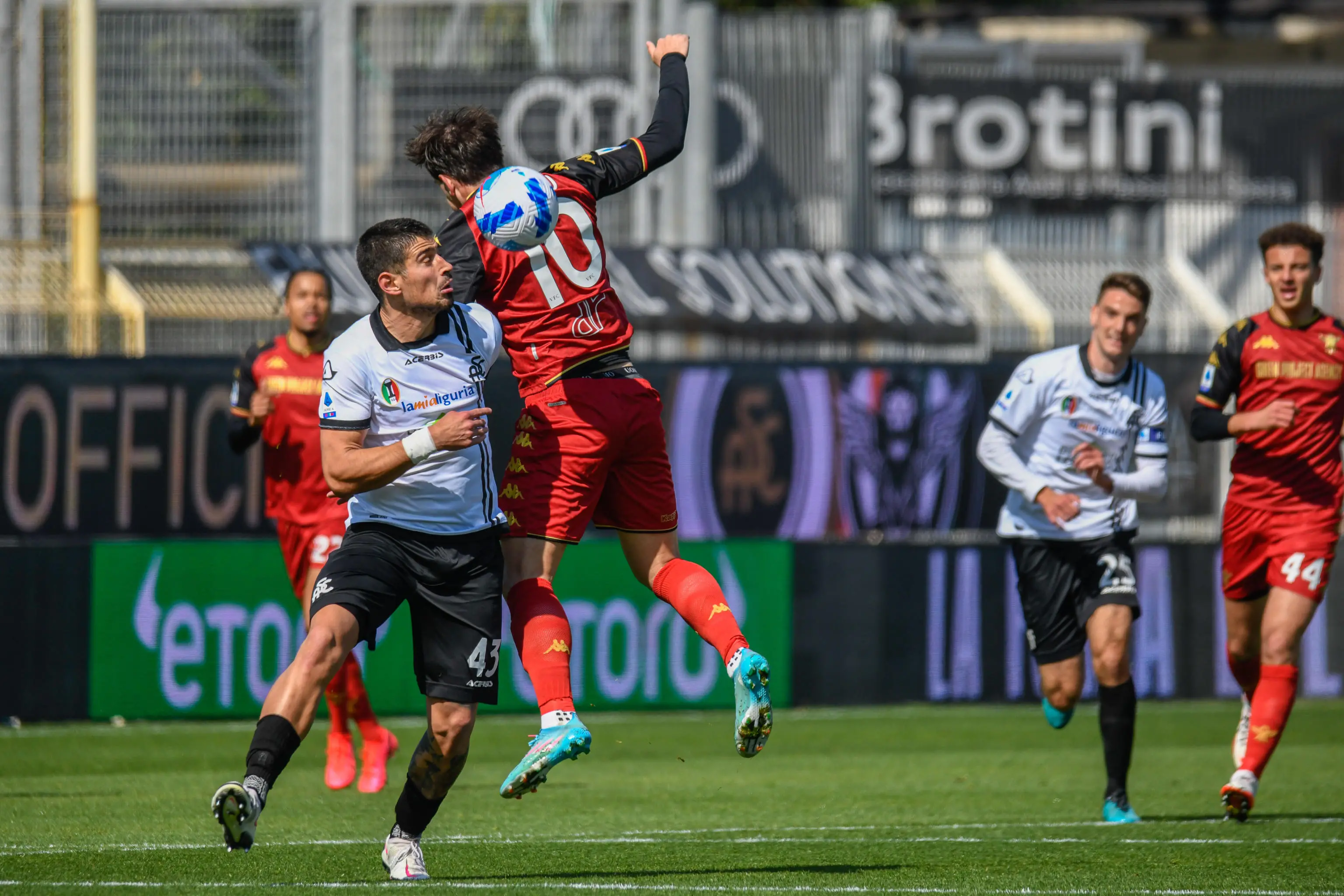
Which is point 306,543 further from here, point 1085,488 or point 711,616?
point 1085,488

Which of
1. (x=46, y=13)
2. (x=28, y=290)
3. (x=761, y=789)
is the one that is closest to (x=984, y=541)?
(x=761, y=789)

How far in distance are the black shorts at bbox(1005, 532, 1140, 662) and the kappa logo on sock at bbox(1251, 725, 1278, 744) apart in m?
0.69

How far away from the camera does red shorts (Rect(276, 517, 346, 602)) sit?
9016 mm

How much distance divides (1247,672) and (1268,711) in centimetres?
74

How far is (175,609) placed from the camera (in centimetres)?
1202

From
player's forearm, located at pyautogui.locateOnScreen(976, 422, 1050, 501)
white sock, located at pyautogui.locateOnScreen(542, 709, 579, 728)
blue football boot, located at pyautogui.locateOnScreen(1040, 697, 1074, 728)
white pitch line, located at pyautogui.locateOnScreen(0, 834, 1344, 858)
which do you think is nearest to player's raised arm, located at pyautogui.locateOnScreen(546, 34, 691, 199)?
white sock, located at pyautogui.locateOnScreen(542, 709, 579, 728)

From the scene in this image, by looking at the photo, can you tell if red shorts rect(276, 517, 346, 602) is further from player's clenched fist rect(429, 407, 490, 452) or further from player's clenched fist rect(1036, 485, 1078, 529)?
player's clenched fist rect(429, 407, 490, 452)

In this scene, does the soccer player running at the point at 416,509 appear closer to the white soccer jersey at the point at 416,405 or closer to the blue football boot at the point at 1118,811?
the white soccer jersey at the point at 416,405

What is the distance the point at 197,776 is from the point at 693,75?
40.3 feet

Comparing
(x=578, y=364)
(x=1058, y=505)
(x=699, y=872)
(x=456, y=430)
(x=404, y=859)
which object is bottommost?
(x=699, y=872)

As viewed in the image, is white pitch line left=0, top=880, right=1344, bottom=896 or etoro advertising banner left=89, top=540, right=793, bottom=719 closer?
white pitch line left=0, top=880, right=1344, bottom=896

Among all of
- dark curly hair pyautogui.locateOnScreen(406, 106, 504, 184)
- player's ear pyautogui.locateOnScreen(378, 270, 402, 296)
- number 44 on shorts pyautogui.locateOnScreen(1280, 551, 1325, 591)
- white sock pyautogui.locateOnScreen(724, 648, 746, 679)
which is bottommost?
white sock pyautogui.locateOnScreen(724, 648, 746, 679)

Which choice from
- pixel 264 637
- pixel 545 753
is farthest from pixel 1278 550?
pixel 264 637

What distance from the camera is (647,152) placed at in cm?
648
